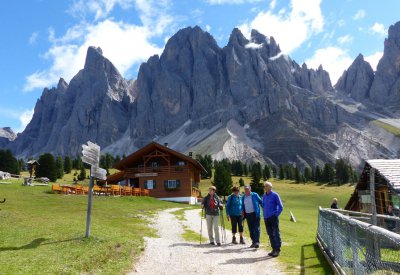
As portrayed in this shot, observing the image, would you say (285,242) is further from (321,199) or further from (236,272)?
(321,199)

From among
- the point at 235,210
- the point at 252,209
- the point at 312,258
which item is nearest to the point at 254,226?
the point at 252,209

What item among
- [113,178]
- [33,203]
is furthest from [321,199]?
[33,203]

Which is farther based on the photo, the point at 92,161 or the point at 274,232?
the point at 92,161

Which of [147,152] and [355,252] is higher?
[147,152]

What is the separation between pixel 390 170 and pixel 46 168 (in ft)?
206

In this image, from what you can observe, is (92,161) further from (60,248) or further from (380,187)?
(380,187)

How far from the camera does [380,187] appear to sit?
100 feet

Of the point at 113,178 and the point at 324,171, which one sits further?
the point at 324,171

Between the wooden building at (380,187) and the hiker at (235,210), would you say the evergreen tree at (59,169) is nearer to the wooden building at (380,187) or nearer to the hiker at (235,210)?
the wooden building at (380,187)

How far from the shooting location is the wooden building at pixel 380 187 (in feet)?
58.6

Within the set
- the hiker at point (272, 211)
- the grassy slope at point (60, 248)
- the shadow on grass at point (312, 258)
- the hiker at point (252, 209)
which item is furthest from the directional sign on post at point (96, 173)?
the shadow on grass at point (312, 258)

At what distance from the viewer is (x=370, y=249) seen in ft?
25.2

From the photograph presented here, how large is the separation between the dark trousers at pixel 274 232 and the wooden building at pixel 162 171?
43.7m

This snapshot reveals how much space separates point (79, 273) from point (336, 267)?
7.09 meters
